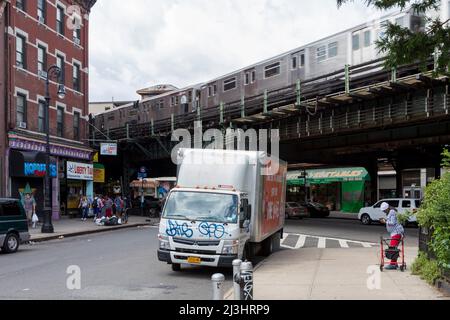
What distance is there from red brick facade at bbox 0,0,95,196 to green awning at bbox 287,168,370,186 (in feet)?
77.1

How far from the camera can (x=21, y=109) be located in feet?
104

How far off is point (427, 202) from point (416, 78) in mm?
12664

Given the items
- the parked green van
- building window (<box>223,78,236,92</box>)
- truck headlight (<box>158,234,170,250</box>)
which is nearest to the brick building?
building window (<box>223,78,236,92</box>)

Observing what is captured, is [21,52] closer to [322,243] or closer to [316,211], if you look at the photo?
[322,243]

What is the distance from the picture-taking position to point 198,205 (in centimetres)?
1308

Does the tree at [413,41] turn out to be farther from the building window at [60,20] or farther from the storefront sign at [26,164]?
the building window at [60,20]

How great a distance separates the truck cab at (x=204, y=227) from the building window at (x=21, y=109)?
68.6 feet

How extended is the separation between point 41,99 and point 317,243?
65.9 feet

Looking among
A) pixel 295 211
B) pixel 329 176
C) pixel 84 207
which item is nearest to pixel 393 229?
pixel 84 207

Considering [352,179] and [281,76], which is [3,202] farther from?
[352,179]

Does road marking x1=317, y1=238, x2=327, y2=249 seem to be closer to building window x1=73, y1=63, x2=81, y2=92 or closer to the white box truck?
the white box truck

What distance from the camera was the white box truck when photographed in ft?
40.8
